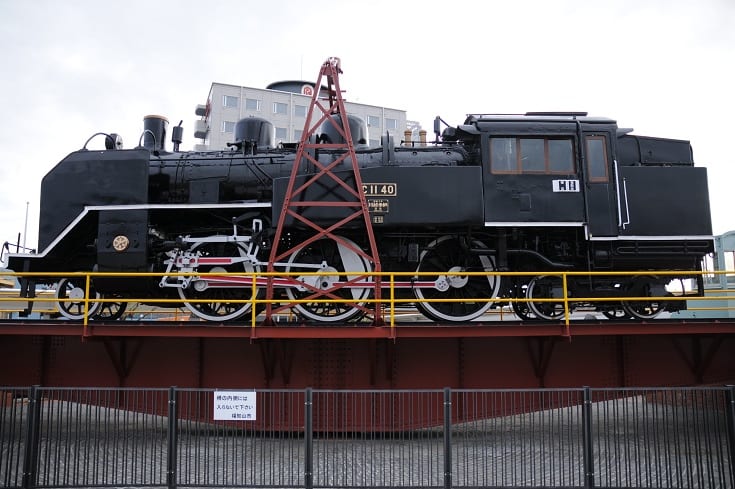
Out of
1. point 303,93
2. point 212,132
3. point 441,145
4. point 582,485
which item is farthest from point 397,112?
point 582,485

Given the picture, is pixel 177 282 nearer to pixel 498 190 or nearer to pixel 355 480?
pixel 355 480

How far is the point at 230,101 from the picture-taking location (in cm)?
5478

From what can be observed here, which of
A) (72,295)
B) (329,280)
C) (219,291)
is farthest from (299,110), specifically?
(329,280)

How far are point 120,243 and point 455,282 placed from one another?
623cm

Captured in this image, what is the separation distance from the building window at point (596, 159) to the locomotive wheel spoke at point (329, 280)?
451cm

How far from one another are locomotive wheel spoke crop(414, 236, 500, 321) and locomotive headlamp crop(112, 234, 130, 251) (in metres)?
5.40

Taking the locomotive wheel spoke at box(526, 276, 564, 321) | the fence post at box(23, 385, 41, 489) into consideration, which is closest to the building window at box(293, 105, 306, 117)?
the locomotive wheel spoke at box(526, 276, 564, 321)

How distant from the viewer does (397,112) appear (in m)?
62.9

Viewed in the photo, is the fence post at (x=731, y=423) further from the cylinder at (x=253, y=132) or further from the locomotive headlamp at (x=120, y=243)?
the locomotive headlamp at (x=120, y=243)

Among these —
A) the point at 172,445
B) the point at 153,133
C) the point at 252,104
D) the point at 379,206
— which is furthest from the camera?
the point at 252,104

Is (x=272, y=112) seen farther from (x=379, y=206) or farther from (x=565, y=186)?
(x=565, y=186)

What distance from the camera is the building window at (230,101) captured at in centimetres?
5441

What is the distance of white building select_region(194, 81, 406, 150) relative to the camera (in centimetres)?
5381

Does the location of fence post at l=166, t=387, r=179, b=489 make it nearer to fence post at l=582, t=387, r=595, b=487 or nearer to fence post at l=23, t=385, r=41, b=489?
fence post at l=23, t=385, r=41, b=489
